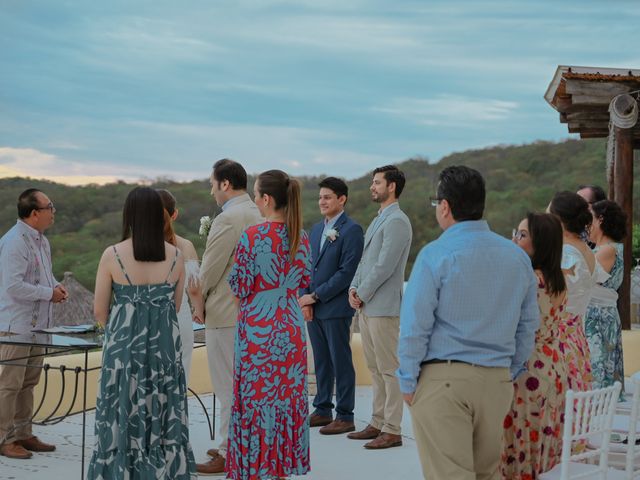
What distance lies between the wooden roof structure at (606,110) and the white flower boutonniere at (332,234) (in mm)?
3559

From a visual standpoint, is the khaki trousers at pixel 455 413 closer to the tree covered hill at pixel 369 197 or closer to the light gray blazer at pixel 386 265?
the light gray blazer at pixel 386 265

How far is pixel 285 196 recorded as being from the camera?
4.82 m

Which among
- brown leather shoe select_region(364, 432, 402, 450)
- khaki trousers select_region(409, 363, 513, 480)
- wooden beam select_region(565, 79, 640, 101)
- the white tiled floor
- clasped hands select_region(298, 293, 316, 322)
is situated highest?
wooden beam select_region(565, 79, 640, 101)

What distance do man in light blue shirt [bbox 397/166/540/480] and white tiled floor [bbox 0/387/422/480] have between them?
2207 millimetres

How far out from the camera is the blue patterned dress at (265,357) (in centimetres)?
472

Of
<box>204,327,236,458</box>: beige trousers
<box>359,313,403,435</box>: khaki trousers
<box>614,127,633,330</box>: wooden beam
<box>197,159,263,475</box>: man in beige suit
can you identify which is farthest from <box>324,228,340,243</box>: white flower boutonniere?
<box>614,127,633,330</box>: wooden beam

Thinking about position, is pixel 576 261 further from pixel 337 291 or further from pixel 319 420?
pixel 319 420

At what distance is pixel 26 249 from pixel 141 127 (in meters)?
29.9

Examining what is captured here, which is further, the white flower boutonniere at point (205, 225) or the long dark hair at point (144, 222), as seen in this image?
the white flower boutonniere at point (205, 225)

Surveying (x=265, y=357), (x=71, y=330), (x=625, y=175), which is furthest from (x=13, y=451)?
(x=625, y=175)

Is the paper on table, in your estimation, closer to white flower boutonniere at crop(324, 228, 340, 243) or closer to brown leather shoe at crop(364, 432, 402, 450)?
white flower boutonniere at crop(324, 228, 340, 243)

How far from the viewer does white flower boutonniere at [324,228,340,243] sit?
6.69m

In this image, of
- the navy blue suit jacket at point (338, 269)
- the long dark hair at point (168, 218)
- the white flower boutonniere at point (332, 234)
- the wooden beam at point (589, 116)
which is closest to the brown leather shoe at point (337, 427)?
the navy blue suit jacket at point (338, 269)

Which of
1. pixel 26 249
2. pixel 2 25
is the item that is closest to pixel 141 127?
pixel 2 25
